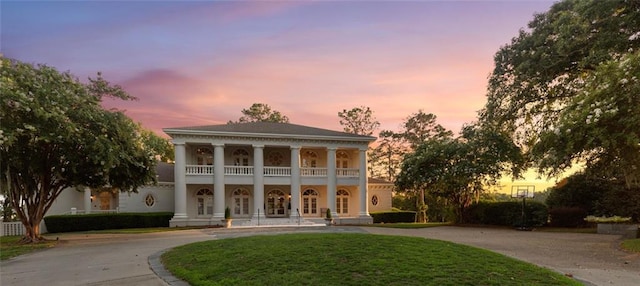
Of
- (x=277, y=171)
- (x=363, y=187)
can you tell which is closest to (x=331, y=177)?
(x=363, y=187)

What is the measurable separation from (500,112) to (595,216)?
30.8 feet

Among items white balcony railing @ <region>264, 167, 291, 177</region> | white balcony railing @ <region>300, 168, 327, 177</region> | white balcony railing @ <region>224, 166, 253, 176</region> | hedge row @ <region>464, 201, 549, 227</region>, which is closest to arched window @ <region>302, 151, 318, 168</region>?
white balcony railing @ <region>300, 168, 327, 177</region>

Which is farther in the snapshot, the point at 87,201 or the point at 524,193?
the point at 87,201

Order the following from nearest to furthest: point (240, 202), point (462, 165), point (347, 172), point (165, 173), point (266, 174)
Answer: point (462, 165) → point (266, 174) → point (240, 202) → point (347, 172) → point (165, 173)

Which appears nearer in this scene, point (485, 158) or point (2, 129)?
point (2, 129)

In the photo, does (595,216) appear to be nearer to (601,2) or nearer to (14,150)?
(601,2)

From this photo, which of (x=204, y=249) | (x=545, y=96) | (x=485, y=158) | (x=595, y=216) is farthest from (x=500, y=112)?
(x=204, y=249)

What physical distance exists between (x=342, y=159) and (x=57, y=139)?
23240 mm

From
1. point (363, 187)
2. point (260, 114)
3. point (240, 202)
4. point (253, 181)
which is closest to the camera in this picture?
point (253, 181)

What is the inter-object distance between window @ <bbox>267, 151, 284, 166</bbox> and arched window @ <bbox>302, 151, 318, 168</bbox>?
180 cm

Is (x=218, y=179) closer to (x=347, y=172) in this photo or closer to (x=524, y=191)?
(x=347, y=172)

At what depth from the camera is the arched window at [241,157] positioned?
33.2 m

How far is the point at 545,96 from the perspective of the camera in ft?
72.2

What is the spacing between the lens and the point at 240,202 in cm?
3272
